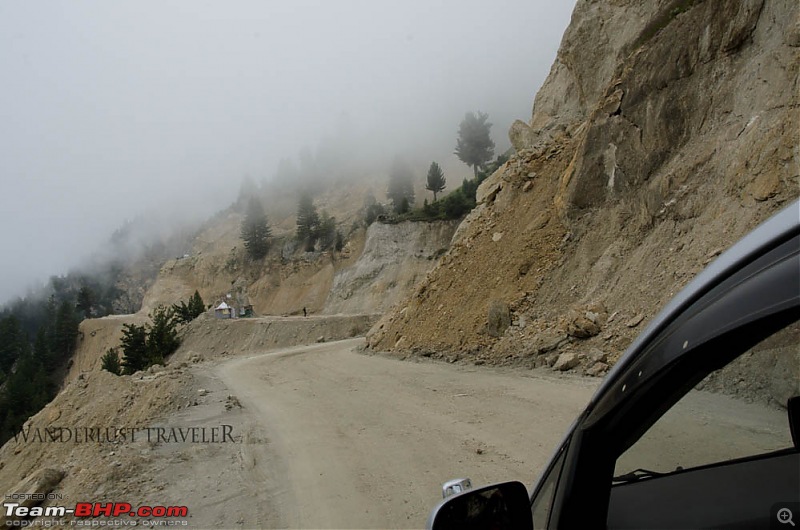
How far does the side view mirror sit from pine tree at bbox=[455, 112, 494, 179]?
240ft

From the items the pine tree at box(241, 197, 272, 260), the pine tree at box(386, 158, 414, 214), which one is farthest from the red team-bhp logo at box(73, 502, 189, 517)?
the pine tree at box(241, 197, 272, 260)

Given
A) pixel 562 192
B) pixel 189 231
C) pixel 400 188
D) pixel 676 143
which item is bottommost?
pixel 189 231

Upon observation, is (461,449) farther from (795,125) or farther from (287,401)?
(795,125)

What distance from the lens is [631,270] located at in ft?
37.3

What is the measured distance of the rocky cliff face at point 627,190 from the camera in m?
9.66

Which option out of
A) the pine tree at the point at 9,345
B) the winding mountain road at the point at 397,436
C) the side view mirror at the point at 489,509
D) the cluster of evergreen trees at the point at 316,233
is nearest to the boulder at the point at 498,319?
the winding mountain road at the point at 397,436

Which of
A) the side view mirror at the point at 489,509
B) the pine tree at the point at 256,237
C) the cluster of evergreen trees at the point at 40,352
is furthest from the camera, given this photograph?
the pine tree at the point at 256,237

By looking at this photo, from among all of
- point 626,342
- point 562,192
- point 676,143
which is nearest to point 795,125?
point 676,143

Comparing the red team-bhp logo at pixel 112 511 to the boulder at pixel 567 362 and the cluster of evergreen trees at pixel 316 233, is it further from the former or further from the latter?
the cluster of evergreen trees at pixel 316 233

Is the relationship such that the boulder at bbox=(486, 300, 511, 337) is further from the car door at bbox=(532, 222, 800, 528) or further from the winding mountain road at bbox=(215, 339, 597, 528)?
the car door at bbox=(532, 222, 800, 528)

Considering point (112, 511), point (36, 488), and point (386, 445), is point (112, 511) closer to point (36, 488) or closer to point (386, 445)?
point (36, 488)

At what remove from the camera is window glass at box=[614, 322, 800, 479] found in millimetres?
1360

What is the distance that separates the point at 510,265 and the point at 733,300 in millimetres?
14434

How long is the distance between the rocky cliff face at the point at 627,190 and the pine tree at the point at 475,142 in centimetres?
5488
